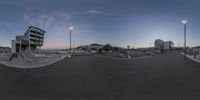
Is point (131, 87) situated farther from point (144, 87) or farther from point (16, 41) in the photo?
point (16, 41)

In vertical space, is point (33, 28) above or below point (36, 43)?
above

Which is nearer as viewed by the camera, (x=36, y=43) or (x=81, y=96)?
(x=81, y=96)

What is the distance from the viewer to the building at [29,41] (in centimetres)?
8012

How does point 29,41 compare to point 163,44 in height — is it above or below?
below

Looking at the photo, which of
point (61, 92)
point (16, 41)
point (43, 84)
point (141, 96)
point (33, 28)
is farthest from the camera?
point (33, 28)

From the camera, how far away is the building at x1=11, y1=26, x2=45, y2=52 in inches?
3155

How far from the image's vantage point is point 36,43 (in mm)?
92750

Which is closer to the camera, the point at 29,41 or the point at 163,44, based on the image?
the point at 29,41

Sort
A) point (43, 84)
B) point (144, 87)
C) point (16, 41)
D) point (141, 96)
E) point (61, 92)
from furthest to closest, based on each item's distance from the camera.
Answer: point (16, 41), point (43, 84), point (144, 87), point (61, 92), point (141, 96)

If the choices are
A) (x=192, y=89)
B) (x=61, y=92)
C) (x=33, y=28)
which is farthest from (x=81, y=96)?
(x=33, y=28)

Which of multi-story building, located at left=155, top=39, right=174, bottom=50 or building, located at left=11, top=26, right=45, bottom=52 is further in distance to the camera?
multi-story building, located at left=155, top=39, right=174, bottom=50

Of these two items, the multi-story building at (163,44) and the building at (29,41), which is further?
the multi-story building at (163,44)

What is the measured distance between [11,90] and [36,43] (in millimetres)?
91999

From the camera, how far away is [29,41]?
285 ft
